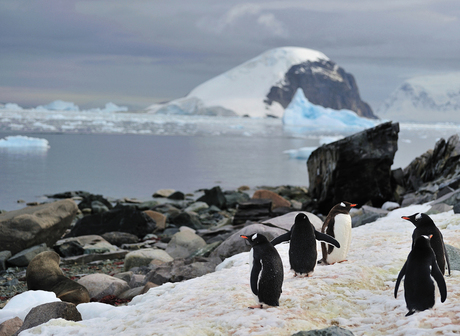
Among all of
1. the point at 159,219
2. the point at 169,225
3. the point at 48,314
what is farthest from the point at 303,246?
the point at 169,225

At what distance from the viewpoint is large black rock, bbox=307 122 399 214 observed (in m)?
12.1

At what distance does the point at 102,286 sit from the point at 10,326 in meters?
1.82

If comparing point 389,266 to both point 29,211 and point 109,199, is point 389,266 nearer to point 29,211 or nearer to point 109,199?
point 29,211

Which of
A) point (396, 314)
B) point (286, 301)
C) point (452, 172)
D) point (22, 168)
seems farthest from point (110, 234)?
point (22, 168)

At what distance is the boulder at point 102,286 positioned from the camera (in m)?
6.44

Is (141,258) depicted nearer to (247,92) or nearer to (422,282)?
(422,282)

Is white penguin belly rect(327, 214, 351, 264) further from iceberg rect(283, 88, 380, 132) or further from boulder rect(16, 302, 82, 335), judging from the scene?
iceberg rect(283, 88, 380, 132)

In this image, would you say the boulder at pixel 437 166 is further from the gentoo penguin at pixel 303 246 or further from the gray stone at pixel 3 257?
the gray stone at pixel 3 257

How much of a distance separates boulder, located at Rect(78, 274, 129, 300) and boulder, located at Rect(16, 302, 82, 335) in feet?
5.48

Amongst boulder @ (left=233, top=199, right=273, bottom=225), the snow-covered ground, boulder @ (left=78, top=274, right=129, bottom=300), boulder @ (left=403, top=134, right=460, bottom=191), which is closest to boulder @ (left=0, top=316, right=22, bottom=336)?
the snow-covered ground

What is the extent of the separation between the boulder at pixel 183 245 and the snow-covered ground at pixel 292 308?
3.52 metres

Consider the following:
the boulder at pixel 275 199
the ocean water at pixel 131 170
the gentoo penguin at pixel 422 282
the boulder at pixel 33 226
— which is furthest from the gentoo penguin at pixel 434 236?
the ocean water at pixel 131 170

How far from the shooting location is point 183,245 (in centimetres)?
923

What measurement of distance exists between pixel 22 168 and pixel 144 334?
1974 cm
